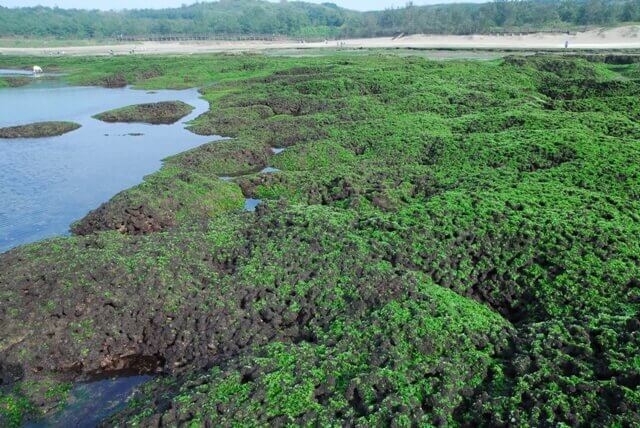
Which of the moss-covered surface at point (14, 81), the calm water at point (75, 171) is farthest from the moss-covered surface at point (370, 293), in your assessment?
the moss-covered surface at point (14, 81)

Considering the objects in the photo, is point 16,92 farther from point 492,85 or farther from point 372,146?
point 492,85

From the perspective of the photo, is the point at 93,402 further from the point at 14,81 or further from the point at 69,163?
the point at 14,81

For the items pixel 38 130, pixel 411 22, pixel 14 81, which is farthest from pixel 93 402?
pixel 411 22

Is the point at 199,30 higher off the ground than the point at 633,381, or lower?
higher

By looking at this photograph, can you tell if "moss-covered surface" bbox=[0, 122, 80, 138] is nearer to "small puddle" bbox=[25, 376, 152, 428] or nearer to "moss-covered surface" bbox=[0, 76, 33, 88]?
"moss-covered surface" bbox=[0, 76, 33, 88]

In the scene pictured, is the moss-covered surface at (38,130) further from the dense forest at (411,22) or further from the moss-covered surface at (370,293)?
the dense forest at (411,22)

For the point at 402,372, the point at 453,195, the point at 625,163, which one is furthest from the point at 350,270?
the point at 625,163
